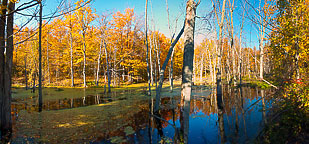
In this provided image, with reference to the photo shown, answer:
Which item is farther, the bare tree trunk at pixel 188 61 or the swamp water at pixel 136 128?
the swamp water at pixel 136 128

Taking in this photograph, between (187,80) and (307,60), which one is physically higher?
(307,60)

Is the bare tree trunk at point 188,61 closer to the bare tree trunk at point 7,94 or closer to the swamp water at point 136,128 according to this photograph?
the swamp water at point 136,128

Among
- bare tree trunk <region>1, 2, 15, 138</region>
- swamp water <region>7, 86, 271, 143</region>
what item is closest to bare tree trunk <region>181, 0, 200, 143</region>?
swamp water <region>7, 86, 271, 143</region>

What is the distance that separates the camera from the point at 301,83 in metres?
4.54

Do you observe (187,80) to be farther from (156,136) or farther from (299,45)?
(299,45)

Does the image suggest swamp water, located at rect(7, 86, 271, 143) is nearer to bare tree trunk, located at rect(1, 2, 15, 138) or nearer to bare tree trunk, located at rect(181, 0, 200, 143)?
bare tree trunk, located at rect(181, 0, 200, 143)

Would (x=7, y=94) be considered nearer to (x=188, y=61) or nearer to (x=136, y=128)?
(x=136, y=128)

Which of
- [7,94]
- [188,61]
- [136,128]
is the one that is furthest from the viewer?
[136,128]

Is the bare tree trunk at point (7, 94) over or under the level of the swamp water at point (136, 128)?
over

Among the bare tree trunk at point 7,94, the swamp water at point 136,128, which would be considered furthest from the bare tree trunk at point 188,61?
the bare tree trunk at point 7,94

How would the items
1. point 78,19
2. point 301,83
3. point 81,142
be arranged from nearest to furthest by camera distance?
point 301,83, point 81,142, point 78,19

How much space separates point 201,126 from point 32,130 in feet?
23.0

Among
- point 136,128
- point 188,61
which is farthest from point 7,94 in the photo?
point 188,61

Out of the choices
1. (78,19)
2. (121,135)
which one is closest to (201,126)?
(121,135)
